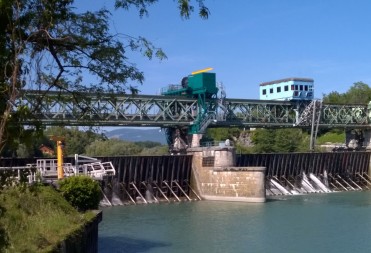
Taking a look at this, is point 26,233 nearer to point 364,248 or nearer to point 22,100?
point 22,100

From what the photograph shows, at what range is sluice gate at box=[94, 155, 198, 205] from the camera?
1596 inches

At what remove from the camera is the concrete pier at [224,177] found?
41531 millimetres

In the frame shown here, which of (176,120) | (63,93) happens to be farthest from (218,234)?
(176,120)

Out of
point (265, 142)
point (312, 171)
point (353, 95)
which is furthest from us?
point (353, 95)

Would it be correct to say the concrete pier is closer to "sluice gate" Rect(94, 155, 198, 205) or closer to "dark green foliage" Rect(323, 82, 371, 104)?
"sluice gate" Rect(94, 155, 198, 205)

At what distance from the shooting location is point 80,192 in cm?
1942

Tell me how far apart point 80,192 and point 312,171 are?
120 feet

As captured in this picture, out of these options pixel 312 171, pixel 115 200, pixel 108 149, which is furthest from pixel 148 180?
pixel 108 149

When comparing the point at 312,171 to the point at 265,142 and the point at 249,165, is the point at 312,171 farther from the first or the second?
the point at 265,142

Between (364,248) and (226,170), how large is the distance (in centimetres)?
2071

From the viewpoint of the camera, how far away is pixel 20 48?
5.97 metres

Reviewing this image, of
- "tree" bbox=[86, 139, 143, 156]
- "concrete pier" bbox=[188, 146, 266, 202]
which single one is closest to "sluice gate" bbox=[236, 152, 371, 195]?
"concrete pier" bbox=[188, 146, 266, 202]

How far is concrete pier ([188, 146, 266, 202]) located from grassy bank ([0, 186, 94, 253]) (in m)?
25.0

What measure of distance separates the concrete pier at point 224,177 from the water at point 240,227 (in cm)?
137
